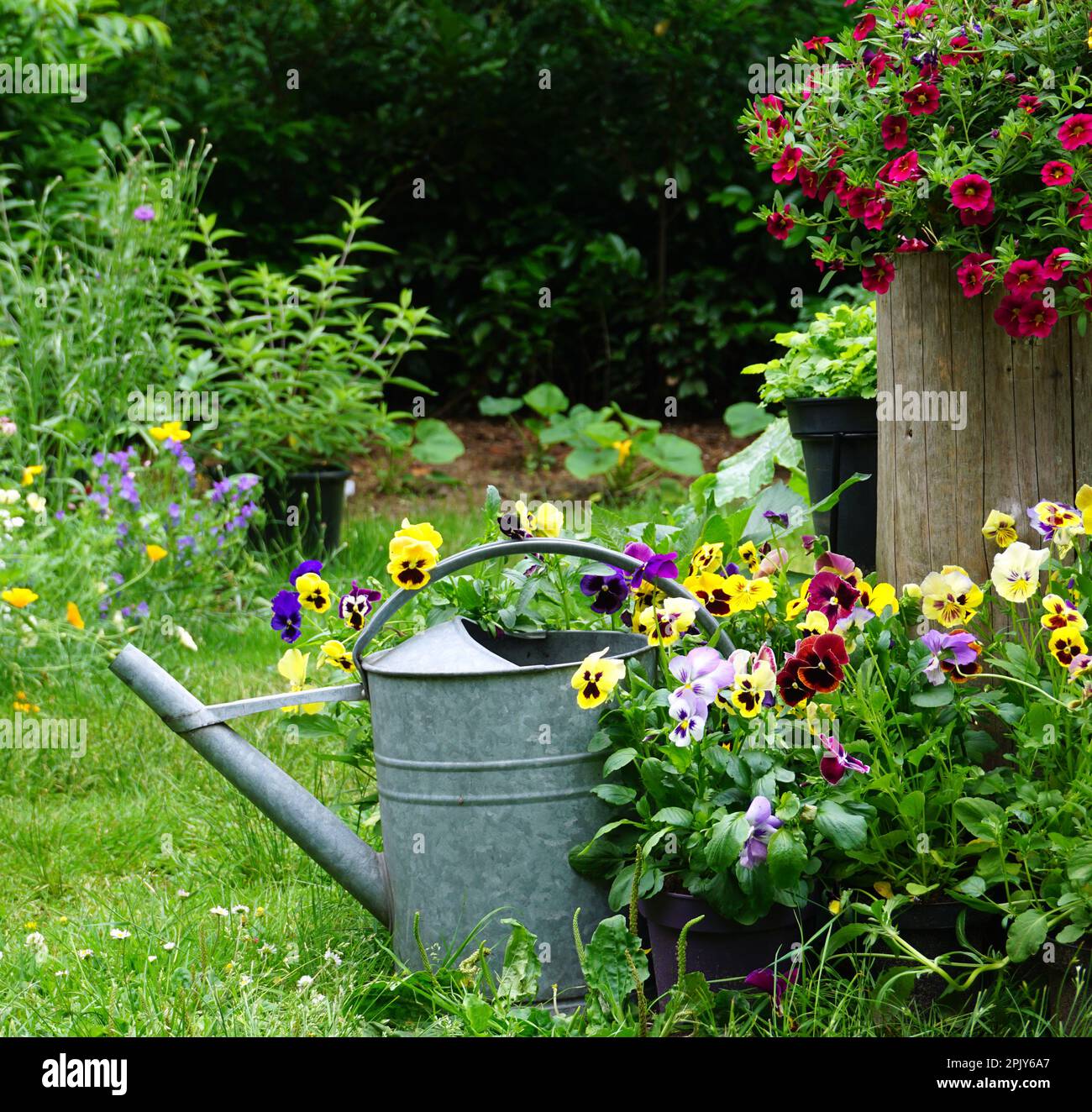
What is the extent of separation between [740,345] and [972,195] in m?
5.02

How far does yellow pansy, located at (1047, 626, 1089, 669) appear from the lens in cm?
171

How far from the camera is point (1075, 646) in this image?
5.65ft

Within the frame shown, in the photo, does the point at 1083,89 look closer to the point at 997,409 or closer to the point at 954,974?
the point at 997,409

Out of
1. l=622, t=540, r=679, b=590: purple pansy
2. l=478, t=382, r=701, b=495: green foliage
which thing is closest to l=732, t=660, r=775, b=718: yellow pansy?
l=622, t=540, r=679, b=590: purple pansy

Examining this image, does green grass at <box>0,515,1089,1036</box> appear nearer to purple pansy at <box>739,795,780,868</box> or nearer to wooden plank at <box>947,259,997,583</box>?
purple pansy at <box>739,795,780,868</box>

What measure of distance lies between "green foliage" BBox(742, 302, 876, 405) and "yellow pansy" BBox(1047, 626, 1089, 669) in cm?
96

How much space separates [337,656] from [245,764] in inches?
11.0

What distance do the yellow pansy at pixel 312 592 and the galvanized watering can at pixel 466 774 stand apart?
0.81 ft

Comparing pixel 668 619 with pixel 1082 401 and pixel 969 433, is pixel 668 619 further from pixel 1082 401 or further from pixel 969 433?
pixel 1082 401

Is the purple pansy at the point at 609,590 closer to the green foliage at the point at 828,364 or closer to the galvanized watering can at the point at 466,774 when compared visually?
the galvanized watering can at the point at 466,774

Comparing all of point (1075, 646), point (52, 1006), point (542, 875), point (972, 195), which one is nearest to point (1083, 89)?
point (972, 195)

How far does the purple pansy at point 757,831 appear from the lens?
1.66 metres

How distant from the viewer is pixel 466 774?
1.82 m

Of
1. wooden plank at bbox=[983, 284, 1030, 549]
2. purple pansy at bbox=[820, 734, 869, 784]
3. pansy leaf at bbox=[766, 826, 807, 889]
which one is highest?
wooden plank at bbox=[983, 284, 1030, 549]
